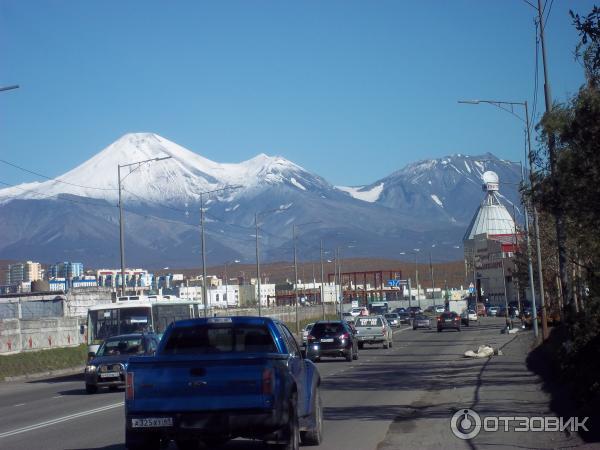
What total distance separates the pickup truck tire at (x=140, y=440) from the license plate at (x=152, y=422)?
15 centimetres

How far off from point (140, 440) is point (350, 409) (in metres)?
8.39

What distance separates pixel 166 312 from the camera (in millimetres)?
37031

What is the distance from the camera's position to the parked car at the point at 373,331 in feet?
163

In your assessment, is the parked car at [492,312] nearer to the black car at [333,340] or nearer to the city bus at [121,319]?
the black car at [333,340]

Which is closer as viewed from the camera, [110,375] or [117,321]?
[110,375]

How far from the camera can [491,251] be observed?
129500mm

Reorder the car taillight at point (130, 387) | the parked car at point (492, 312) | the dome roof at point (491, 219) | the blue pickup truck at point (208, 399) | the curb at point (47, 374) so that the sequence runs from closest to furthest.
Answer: the blue pickup truck at point (208, 399)
the car taillight at point (130, 387)
the curb at point (47, 374)
the parked car at point (492, 312)
the dome roof at point (491, 219)

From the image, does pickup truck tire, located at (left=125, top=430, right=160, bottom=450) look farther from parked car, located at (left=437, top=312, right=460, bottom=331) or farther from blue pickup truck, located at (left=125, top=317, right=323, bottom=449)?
parked car, located at (left=437, top=312, right=460, bottom=331)

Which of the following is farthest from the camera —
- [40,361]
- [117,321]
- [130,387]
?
[40,361]

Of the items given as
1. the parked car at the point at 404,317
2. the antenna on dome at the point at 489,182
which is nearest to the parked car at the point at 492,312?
the parked car at the point at 404,317

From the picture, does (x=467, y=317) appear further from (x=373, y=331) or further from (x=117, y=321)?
(x=117, y=321)

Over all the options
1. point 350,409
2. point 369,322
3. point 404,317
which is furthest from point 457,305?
point 350,409

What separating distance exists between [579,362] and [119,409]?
382 inches

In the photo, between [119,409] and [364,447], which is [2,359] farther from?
[364,447]
